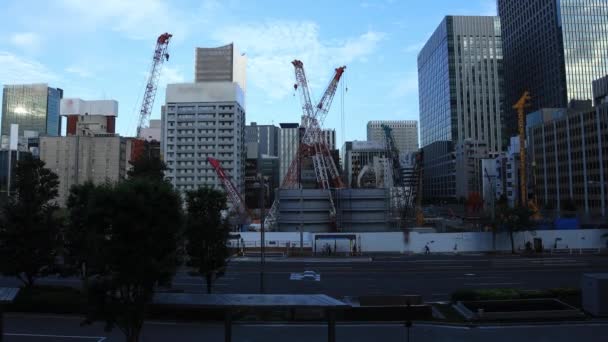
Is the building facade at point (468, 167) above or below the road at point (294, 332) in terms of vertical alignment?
above

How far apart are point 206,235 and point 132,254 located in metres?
9.10

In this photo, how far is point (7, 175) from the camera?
153875 mm

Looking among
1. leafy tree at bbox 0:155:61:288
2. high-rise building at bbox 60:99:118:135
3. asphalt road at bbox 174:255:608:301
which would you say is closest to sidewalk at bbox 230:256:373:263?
asphalt road at bbox 174:255:608:301

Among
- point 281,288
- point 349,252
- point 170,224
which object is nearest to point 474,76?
point 349,252

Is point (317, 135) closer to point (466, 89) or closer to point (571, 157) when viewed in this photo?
point (571, 157)

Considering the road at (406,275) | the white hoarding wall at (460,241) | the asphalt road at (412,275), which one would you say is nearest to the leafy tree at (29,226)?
the road at (406,275)

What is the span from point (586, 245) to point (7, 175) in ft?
560

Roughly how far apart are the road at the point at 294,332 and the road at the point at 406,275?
23.3 feet

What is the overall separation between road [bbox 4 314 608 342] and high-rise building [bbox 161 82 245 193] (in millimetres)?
122038

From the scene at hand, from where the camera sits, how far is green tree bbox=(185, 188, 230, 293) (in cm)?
2102

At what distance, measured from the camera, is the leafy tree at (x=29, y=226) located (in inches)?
853

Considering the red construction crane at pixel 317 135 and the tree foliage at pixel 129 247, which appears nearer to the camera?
the tree foliage at pixel 129 247

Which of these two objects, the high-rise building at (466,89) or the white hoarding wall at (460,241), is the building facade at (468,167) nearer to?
the high-rise building at (466,89)

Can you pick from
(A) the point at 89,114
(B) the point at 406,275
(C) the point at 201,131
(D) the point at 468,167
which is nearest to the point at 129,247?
(B) the point at 406,275
